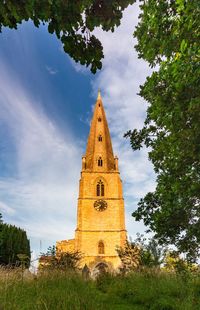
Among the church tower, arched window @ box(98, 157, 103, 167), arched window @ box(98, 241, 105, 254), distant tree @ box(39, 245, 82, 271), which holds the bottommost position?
distant tree @ box(39, 245, 82, 271)

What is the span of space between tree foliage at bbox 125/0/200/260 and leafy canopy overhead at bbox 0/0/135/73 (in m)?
2.03

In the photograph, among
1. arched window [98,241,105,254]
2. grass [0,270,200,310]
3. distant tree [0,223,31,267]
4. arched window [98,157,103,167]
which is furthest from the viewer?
arched window [98,157,103,167]

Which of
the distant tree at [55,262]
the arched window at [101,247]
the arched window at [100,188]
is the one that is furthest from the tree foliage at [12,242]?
the arched window at [100,188]

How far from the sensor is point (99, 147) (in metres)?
50.7

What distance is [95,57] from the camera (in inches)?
108

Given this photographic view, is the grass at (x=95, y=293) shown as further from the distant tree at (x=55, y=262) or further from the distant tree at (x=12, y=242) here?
the distant tree at (x=12, y=242)

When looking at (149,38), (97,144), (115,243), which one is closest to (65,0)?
(149,38)

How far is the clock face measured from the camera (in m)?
41.9

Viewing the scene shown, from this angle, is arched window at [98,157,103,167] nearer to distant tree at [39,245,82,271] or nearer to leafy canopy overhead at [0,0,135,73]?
distant tree at [39,245,82,271]

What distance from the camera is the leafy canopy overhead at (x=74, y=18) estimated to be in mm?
2156

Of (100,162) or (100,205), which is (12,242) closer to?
(100,205)

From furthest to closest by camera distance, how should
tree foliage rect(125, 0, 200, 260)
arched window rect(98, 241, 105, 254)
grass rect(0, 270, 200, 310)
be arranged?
1. arched window rect(98, 241, 105, 254)
2. grass rect(0, 270, 200, 310)
3. tree foliage rect(125, 0, 200, 260)

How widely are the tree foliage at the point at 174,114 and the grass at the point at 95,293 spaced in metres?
1.54

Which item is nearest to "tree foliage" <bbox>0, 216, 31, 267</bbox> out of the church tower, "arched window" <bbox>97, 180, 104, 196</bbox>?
the church tower
